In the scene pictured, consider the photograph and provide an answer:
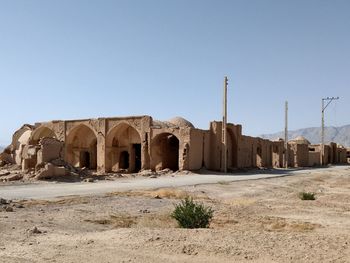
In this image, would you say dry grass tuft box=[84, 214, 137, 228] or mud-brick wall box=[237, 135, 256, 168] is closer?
dry grass tuft box=[84, 214, 137, 228]

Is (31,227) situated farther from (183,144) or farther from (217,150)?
(217,150)

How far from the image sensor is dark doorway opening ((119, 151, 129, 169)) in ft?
135

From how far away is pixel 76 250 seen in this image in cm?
714

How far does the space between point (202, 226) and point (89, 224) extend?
8.45 feet

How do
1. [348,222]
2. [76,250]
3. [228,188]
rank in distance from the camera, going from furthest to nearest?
[228,188], [348,222], [76,250]

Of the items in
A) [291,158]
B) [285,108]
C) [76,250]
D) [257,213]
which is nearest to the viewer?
[76,250]

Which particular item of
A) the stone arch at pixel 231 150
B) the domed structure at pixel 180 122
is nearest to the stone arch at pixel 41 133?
the domed structure at pixel 180 122

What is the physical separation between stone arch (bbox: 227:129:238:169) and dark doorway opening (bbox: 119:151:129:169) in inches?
376

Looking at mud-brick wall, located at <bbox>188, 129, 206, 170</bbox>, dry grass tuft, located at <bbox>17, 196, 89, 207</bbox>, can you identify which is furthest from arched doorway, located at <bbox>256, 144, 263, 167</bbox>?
dry grass tuft, located at <bbox>17, 196, 89, 207</bbox>

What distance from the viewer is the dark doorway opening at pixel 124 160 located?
4103cm

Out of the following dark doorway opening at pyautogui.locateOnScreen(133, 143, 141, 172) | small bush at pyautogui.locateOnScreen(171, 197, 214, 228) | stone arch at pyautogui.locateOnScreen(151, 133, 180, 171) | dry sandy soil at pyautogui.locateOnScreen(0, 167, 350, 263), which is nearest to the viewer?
dry sandy soil at pyautogui.locateOnScreen(0, 167, 350, 263)

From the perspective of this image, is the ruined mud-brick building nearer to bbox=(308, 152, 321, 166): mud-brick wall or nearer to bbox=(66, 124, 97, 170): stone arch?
bbox=(66, 124, 97, 170): stone arch

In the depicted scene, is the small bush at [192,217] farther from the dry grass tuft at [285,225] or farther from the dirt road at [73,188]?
the dirt road at [73,188]

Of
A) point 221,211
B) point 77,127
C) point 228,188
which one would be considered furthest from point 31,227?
point 77,127
